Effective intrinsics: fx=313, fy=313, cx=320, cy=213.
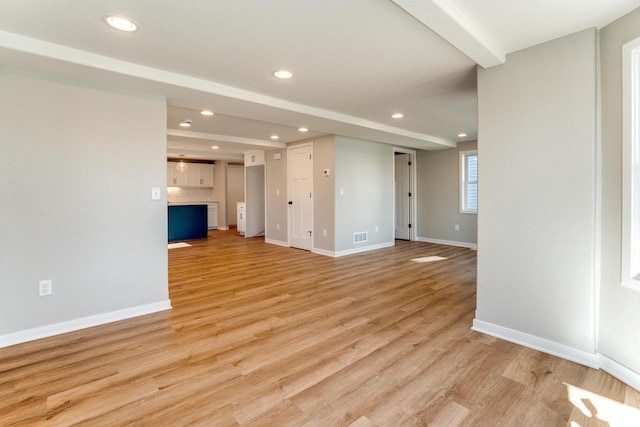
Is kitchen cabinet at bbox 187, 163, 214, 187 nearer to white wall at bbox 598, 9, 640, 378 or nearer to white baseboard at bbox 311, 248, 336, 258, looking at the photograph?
white baseboard at bbox 311, 248, 336, 258

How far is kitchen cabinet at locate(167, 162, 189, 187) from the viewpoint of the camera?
9.73 meters

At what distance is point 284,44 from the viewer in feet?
7.68

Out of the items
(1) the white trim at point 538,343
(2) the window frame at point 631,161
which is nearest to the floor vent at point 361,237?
(1) the white trim at point 538,343

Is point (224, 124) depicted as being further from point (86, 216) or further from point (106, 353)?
point (106, 353)

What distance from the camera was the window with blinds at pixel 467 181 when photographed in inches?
269

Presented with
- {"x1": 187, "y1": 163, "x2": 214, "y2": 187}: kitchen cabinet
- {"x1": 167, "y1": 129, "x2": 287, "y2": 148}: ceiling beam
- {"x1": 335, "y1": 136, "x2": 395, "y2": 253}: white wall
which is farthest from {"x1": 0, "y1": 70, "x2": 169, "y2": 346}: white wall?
{"x1": 187, "y1": 163, "x2": 214, "y2": 187}: kitchen cabinet

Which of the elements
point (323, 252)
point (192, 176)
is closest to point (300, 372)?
point (323, 252)

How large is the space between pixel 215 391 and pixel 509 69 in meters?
3.10

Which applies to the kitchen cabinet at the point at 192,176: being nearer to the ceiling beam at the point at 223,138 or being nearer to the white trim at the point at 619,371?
the ceiling beam at the point at 223,138

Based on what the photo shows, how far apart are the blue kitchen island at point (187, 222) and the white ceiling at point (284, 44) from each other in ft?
15.6

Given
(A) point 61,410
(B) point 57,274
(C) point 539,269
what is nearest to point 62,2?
(B) point 57,274

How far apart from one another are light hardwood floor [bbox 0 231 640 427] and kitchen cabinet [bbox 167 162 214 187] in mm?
7214

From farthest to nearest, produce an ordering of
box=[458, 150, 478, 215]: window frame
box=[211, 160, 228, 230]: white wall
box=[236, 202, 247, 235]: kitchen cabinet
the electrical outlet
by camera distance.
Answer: box=[211, 160, 228, 230]: white wall < box=[236, 202, 247, 235]: kitchen cabinet < box=[458, 150, 478, 215]: window frame < the electrical outlet

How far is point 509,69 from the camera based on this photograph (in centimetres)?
246
